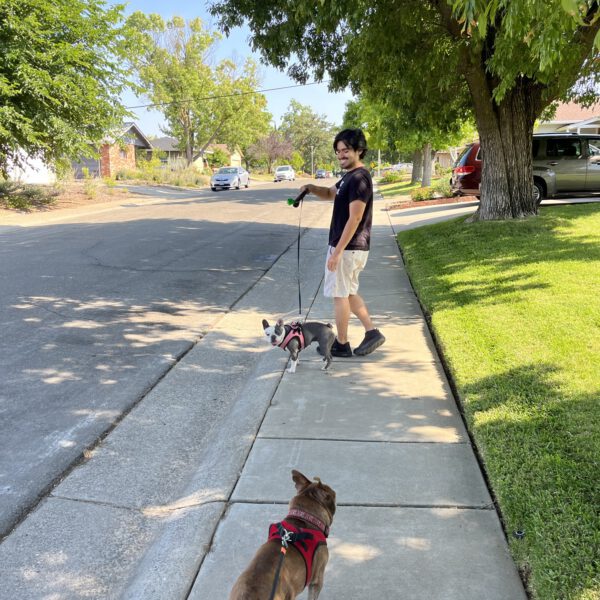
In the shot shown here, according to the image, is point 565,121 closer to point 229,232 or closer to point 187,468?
point 229,232

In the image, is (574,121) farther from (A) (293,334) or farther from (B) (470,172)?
(A) (293,334)

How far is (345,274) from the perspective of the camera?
494cm

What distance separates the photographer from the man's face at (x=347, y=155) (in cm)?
448

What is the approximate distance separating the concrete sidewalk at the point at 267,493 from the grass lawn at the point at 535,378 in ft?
0.57

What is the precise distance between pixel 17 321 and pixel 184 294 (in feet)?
7.56

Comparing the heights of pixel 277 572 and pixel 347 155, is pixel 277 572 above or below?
below

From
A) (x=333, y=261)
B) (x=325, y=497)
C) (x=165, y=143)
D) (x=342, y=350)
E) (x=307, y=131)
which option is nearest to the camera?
(x=325, y=497)

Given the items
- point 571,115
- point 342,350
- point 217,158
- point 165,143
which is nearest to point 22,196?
point 342,350

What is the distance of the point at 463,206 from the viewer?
1936 centimetres

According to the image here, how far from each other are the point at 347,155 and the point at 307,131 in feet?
442

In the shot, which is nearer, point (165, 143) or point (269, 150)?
point (165, 143)

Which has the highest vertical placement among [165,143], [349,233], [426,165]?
[165,143]

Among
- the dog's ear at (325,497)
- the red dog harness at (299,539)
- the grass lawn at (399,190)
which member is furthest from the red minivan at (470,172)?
the red dog harness at (299,539)

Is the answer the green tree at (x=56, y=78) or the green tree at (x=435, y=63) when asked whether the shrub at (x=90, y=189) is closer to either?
the green tree at (x=56, y=78)
